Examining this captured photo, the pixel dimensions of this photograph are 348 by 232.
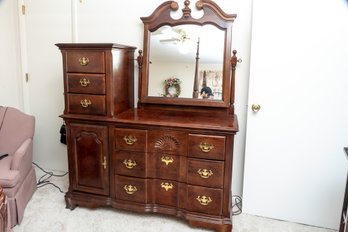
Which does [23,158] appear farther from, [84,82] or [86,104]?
[84,82]

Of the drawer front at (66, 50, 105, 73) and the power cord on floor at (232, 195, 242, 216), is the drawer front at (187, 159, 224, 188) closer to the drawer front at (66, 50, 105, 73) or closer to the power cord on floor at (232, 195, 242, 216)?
the power cord on floor at (232, 195, 242, 216)

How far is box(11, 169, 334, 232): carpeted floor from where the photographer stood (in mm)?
2021

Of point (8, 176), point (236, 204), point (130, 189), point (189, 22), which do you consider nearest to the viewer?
point (8, 176)

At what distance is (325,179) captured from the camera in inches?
79.3

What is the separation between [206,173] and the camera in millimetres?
1916

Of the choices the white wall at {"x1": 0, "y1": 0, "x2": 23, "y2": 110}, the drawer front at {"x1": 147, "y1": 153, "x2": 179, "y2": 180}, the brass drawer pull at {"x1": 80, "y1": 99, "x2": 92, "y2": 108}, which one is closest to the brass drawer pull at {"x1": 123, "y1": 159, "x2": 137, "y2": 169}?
the drawer front at {"x1": 147, "y1": 153, "x2": 179, "y2": 180}

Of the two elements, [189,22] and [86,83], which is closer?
[86,83]

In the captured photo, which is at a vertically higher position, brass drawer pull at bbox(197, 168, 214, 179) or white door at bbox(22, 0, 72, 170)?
white door at bbox(22, 0, 72, 170)

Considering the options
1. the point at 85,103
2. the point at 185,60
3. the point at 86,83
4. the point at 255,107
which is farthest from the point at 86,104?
the point at 255,107

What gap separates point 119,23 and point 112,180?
1.36m

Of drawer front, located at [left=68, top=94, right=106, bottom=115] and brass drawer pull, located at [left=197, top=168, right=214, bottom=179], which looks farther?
drawer front, located at [left=68, top=94, right=106, bottom=115]

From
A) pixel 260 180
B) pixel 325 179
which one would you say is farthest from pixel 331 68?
pixel 260 180

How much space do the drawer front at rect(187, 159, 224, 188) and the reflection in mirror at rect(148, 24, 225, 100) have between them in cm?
58

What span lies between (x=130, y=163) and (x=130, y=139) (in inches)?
7.3
